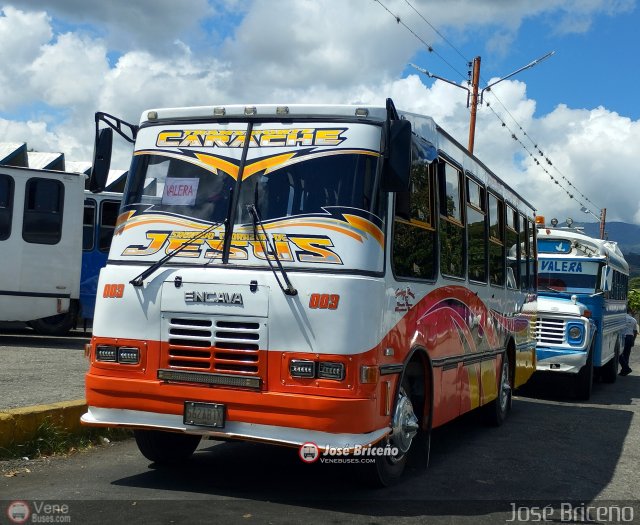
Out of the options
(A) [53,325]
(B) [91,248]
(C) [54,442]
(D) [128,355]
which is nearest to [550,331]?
(C) [54,442]

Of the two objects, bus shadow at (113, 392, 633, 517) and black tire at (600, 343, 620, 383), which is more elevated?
black tire at (600, 343, 620, 383)

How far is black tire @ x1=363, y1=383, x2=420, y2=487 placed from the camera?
22.0ft

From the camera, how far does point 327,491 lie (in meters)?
6.84

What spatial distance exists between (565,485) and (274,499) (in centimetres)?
268

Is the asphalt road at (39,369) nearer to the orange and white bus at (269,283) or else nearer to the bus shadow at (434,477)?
the bus shadow at (434,477)

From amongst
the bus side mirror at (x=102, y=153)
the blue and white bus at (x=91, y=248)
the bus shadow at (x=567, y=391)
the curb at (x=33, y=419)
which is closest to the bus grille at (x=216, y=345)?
the bus side mirror at (x=102, y=153)

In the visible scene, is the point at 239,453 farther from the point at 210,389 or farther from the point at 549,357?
the point at 549,357

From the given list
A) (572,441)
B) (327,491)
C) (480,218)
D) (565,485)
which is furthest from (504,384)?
(327,491)

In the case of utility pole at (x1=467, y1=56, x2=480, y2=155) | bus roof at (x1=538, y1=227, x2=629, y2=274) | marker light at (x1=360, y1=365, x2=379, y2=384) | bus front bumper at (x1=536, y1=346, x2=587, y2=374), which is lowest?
bus front bumper at (x1=536, y1=346, x2=587, y2=374)

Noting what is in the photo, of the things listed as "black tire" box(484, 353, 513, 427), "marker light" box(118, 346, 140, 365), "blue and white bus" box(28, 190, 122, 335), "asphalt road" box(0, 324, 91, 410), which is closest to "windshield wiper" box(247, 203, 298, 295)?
"marker light" box(118, 346, 140, 365)

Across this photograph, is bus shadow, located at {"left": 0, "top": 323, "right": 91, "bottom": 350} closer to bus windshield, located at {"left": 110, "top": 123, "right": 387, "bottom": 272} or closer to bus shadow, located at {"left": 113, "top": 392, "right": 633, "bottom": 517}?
bus shadow, located at {"left": 113, "top": 392, "right": 633, "bottom": 517}

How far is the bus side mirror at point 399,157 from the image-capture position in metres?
6.34

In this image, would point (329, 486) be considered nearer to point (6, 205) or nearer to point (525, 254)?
point (525, 254)

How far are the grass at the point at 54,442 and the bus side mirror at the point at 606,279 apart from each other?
10.5m
